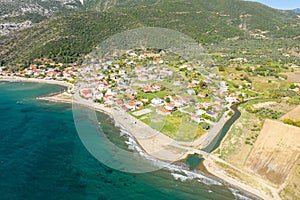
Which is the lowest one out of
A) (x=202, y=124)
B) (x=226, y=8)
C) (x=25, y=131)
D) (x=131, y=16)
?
(x=25, y=131)

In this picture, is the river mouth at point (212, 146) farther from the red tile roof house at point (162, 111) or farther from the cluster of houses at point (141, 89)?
the red tile roof house at point (162, 111)

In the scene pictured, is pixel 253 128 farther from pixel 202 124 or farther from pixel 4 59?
pixel 4 59

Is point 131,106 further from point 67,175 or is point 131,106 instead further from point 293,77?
point 293,77

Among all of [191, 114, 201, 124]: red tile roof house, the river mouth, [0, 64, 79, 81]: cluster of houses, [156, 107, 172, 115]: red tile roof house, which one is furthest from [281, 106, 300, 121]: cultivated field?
[0, 64, 79, 81]: cluster of houses

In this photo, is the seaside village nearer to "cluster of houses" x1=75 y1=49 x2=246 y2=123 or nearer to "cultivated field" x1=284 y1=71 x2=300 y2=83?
"cluster of houses" x1=75 y1=49 x2=246 y2=123

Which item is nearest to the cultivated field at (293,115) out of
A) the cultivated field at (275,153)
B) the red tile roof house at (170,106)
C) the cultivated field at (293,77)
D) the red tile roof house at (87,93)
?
the cultivated field at (275,153)

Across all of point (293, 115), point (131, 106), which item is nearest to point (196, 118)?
point (131, 106)

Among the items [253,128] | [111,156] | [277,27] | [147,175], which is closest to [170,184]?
[147,175]
